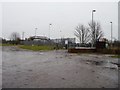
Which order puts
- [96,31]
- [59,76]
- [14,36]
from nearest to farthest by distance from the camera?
[59,76]
[96,31]
[14,36]

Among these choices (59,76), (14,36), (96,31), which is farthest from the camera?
(14,36)

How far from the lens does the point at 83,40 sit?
3588 inches

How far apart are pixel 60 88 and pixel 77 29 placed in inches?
3452

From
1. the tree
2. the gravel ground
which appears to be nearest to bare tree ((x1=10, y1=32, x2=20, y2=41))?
the tree

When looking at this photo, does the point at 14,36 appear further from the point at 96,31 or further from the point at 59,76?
the point at 59,76

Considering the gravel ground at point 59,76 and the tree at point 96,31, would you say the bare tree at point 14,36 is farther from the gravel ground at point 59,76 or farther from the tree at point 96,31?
the gravel ground at point 59,76

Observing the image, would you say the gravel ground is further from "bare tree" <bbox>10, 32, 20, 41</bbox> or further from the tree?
"bare tree" <bbox>10, 32, 20, 41</bbox>

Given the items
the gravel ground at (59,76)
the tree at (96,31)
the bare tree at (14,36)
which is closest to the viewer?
the gravel ground at (59,76)

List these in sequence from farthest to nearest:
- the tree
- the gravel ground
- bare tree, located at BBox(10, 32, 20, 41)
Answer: bare tree, located at BBox(10, 32, 20, 41)
the tree
the gravel ground

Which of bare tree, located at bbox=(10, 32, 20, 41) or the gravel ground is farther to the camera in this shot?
bare tree, located at bbox=(10, 32, 20, 41)

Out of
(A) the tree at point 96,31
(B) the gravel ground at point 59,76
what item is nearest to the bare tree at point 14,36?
(A) the tree at point 96,31

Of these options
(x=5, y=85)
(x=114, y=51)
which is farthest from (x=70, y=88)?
(x=114, y=51)

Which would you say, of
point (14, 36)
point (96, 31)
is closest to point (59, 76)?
point (96, 31)

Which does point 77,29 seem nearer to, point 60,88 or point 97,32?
point 97,32
